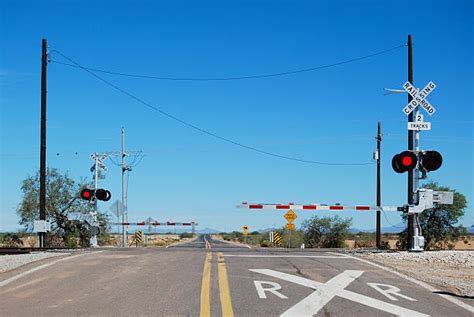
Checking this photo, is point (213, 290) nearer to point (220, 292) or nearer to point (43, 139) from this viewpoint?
point (220, 292)

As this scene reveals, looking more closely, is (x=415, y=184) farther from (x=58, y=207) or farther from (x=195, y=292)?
(x=58, y=207)

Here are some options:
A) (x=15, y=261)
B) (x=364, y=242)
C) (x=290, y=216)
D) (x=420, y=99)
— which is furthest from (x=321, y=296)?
(x=364, y=242)

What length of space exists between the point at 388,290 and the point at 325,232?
40.7 m

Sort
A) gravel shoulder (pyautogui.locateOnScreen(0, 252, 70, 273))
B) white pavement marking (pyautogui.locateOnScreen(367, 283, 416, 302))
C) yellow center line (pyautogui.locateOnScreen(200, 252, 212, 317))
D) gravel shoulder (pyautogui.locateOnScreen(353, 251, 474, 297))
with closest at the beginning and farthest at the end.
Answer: yellow center line (pyautogui.locateOnScreen(200, 252, 212, 317)), white pavement marking (pyautogui.locateOnScreen(367, 283, 416, 302)), gravel shoulder (pyautogui.locateOnScreen(353, 251, 474, 297)), gravel shoulder (pyautogui.locateOnScreen(0, 252, 70, 273))

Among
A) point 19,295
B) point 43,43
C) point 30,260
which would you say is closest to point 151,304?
point 19,295

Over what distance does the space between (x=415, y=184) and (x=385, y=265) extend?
18.9ft

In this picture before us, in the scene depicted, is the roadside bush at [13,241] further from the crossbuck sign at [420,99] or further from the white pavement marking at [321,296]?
the white pavement marking at [321,296]

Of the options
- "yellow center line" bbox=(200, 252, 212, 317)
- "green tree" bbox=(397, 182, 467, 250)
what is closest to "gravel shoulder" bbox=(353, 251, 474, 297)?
"yellow center line" bbox=(200, 252, 212, 317)

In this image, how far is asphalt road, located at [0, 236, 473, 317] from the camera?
8992mm

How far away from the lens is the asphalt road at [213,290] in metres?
8.99

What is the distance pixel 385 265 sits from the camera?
14180mm

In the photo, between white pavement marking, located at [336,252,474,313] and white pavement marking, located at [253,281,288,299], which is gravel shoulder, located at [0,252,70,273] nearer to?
white pavement marking, located at [253,281,288,299]

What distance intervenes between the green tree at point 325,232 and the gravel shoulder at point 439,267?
32.2 metres

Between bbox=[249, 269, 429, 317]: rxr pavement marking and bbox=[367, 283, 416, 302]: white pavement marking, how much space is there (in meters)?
0.42
